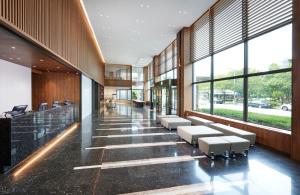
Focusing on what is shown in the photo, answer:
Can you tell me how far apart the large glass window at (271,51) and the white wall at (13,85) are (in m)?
9.71

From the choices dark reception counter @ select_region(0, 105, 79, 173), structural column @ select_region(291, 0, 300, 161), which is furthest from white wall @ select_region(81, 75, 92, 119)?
structural column @ select_region(291, 0, 300, 161)

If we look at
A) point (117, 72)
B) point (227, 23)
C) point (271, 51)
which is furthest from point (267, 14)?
point (117, 72)

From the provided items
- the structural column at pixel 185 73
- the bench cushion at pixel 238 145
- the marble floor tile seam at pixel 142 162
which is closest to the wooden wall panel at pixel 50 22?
the marble floor tile seam at pixel 142 162

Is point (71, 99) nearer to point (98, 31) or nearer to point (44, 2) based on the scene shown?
point (98, 31)

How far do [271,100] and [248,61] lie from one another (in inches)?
62.3

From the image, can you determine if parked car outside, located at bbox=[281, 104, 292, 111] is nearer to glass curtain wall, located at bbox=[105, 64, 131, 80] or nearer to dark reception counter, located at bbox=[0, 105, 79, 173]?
dark reception counter, located at bbox=[0, 105, 79, 173]

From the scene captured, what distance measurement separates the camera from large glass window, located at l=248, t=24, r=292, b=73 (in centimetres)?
480

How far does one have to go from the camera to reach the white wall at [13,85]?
7.23 meters

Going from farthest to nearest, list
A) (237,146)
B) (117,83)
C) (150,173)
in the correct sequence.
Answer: (117,83)
(237,146)
(150,173)

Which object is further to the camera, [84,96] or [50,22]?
[84,96]

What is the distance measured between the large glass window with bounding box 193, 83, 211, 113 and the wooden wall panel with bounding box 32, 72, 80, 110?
22.1ft

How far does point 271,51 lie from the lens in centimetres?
535

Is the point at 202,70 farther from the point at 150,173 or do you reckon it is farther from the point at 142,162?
the point at 150,173

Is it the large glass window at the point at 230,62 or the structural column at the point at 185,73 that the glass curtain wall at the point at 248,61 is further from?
the structural column at the point at 185,73
